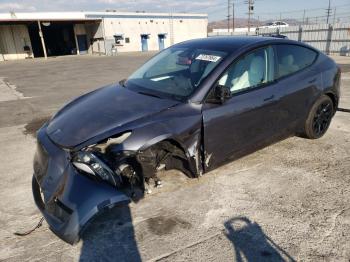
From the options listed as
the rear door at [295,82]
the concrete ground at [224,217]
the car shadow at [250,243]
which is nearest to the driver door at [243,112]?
the rear door at [295,82]

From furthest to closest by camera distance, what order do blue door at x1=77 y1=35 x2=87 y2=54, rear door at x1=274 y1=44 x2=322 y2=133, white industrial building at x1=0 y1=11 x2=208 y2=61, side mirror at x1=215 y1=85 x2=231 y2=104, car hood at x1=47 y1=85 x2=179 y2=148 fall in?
1. blue door at x1=77 y1=35 x2=87 y2=54
2. white industrial building at x1=0 y1=11 x2=208 y2=61
3. rear door at x1=274 y1=44 x2=322 y2=133
4. side mirror at x1=215 y1=85 x2=231 y2=104
5. car hood at x1=47 y1=85 x2=179 y2=148

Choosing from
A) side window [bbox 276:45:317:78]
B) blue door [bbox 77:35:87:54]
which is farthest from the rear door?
blue door [bbox 77:35:87:54]

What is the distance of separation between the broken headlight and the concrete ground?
548mm

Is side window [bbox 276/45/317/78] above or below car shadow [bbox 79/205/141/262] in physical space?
above

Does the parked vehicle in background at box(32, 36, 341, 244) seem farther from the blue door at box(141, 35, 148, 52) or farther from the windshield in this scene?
the blue door at box(141, 35, 148, 52)

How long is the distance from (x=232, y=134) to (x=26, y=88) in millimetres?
10729

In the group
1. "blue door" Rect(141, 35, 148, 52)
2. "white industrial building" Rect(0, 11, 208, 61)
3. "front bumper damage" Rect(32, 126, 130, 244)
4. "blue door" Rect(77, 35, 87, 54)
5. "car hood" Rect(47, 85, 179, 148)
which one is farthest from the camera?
"blue door" Rect(141, 35, 148, 52)

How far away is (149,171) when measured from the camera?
3178 millimetres

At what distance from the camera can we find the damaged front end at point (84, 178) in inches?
99.9

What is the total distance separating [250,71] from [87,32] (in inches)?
1440

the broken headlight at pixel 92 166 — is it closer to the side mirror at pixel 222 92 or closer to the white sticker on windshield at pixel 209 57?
the side mirror at pixel 222 92

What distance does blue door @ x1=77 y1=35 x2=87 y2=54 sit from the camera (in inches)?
1427

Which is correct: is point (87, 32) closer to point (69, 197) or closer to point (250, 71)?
point (250, 71)

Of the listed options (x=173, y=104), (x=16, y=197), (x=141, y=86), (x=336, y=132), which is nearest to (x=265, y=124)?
(x=173, y=104)
